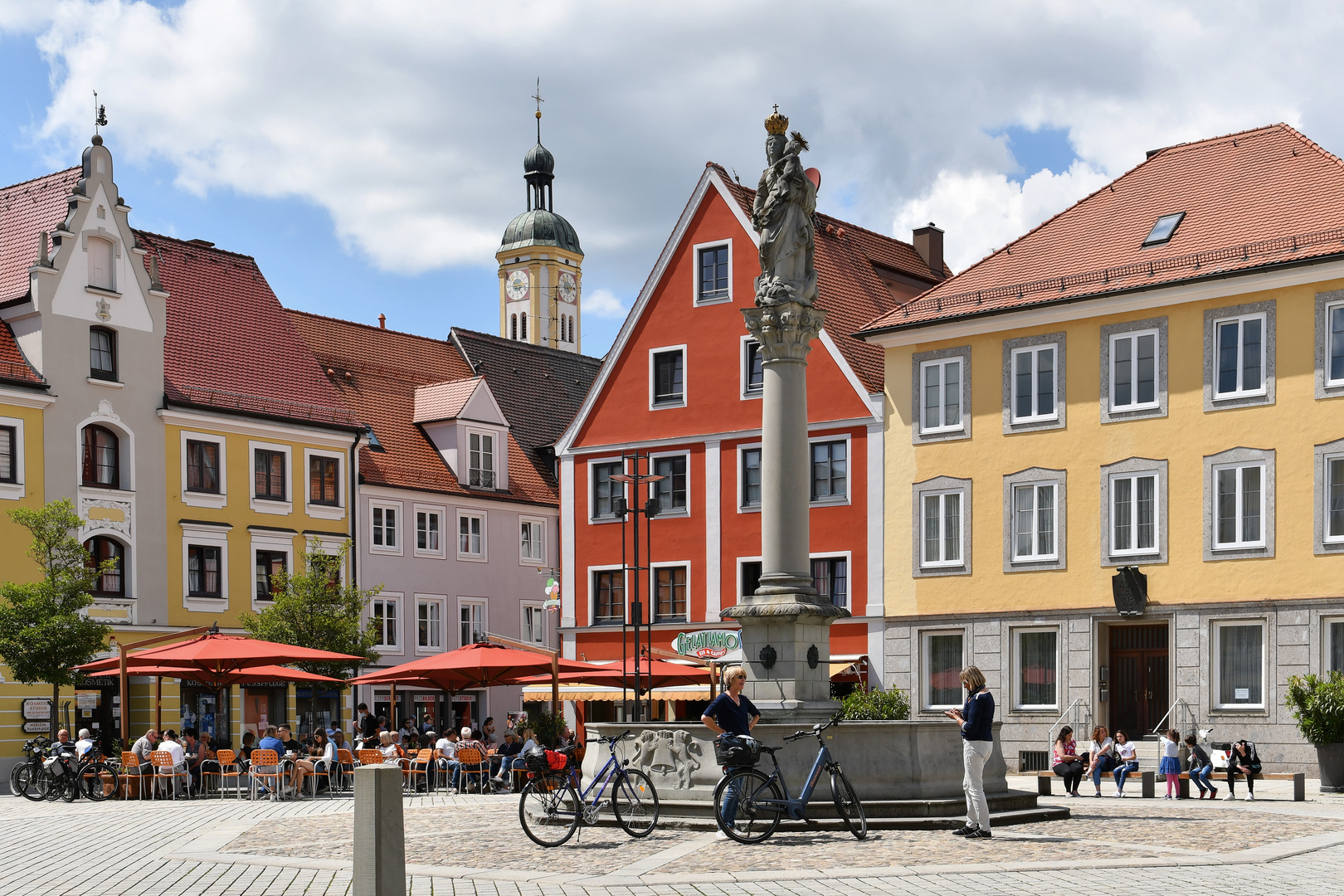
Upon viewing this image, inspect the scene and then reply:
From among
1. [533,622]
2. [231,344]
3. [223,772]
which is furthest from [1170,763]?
[533,622]

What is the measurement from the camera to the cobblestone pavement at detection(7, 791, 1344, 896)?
47.6 ft

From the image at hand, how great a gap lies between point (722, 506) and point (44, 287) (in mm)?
18544

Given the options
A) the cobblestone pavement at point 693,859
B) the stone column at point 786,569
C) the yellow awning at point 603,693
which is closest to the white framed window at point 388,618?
the yellow awning at point 603,693

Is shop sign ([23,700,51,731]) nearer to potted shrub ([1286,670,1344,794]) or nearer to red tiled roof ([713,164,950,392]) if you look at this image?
red tiled roof ([713,164,950,392])

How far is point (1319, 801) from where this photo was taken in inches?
1056

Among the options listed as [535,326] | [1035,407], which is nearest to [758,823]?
[1035,407]

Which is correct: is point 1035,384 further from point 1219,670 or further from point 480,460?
point 480,460

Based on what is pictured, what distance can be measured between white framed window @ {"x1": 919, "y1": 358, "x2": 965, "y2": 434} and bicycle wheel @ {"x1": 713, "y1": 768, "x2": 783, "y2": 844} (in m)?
24.3

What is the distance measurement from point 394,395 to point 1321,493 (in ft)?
108

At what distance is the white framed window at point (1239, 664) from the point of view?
117ft

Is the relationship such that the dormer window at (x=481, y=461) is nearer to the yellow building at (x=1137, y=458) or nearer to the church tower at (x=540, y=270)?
the yellow building at (x=1137, y=458)

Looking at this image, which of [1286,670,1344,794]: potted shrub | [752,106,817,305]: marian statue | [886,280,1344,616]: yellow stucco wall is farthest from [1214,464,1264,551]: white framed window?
[752,106,817,305]: marian statue

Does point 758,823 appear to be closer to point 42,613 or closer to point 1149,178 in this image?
point 42,613

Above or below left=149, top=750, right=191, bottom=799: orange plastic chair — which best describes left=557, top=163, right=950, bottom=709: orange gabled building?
above
